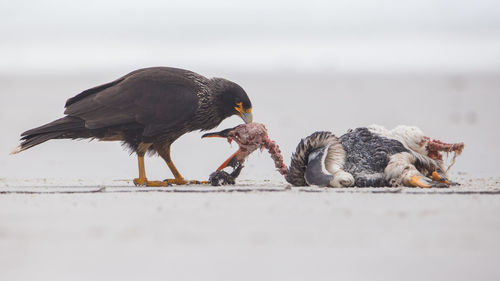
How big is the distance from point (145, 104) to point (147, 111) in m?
0.08

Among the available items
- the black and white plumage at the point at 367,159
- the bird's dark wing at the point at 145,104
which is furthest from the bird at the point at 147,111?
the black and white plumage at the point at 367,159

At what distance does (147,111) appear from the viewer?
7.88m

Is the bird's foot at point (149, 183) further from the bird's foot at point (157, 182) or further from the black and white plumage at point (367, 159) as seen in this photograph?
the black and white plumage at point (367, 159)

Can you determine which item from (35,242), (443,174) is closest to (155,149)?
(443,174)

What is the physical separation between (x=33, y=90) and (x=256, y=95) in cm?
941

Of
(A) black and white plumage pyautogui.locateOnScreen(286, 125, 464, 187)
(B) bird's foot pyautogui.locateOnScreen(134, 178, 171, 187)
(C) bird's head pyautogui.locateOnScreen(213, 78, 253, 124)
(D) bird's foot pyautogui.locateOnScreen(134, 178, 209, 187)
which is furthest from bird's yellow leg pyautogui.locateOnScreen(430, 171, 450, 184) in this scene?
(B) bird's foot pyautogui.locateOnScreen(134, 178, 171, 187)

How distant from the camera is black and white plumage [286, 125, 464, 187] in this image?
7305 mm

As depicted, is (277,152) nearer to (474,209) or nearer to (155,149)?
(155,149)

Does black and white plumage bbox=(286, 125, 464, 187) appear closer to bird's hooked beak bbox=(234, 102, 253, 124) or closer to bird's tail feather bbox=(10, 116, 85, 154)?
bird's hooked beak bbox=(234, 102, 253, 124)

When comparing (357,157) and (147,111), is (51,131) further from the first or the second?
(357,157)

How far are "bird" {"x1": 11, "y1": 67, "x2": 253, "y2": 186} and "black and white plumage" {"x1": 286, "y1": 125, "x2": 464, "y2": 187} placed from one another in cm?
95

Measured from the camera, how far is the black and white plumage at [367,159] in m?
7.30

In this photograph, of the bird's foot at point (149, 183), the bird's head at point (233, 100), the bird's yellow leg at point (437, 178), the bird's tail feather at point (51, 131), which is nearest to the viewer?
the bird's yellow leg at point (437, 178)

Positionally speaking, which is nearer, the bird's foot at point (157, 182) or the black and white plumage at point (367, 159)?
the black and white plumage at point (367, 159)
